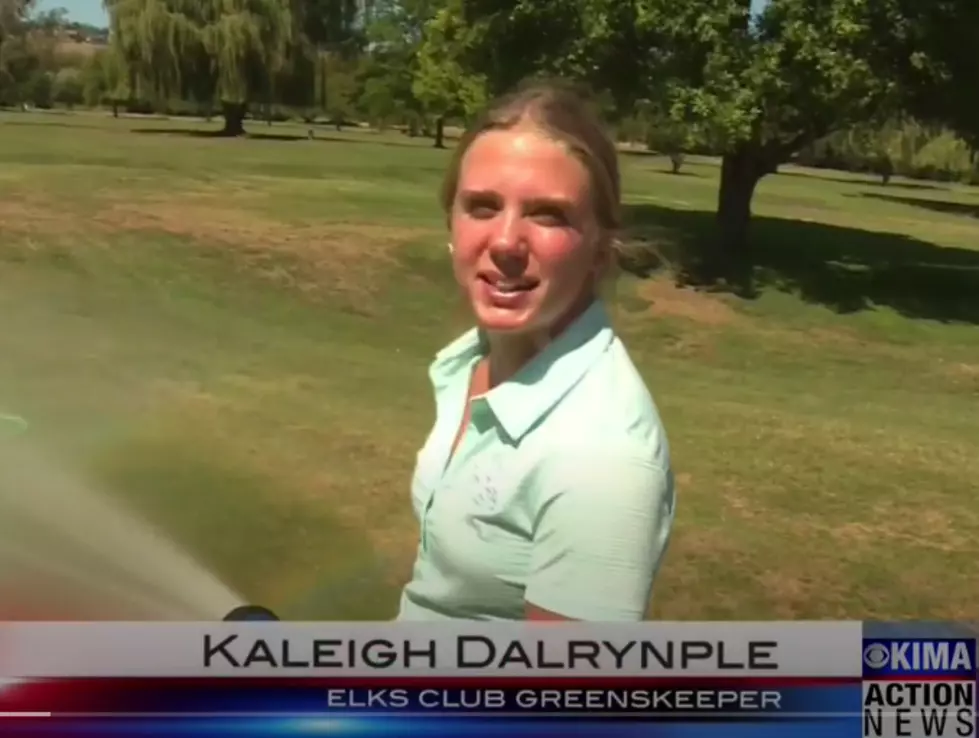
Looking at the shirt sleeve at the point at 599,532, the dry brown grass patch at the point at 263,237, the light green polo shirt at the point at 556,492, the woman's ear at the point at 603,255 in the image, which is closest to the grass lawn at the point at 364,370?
the dry brown grass patch at the point at 263,237

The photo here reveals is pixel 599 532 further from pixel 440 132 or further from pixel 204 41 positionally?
pixel 204 41

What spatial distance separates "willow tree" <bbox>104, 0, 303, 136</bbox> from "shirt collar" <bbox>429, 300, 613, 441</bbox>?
85 centimetres

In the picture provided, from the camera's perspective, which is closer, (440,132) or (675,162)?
(440,132)

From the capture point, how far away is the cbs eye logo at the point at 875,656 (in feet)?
6.06

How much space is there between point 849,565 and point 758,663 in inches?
11.5

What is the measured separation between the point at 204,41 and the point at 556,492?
1132 mm

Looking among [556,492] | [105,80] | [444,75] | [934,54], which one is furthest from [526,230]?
[934,54]

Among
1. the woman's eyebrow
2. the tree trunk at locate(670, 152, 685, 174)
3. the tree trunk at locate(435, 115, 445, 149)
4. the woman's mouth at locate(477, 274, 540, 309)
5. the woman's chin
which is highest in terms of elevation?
the tree trunk at locate(435, 115, 445, 149)

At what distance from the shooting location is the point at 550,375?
1365 millimetres

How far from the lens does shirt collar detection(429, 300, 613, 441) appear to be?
134 centimetres

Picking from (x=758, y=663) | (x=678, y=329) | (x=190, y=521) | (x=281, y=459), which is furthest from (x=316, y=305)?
(x=758, y=663)

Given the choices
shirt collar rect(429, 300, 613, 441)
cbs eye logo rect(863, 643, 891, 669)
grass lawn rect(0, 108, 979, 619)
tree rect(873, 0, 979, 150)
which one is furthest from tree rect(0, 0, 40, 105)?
cbs eye logo rect(863, 643, 891, 669)

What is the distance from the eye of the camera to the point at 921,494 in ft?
6.75

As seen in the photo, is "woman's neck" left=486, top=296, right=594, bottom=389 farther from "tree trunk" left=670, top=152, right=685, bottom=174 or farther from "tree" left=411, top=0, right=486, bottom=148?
"tree trunk" left=670, top=152, right=685, bottom=174
